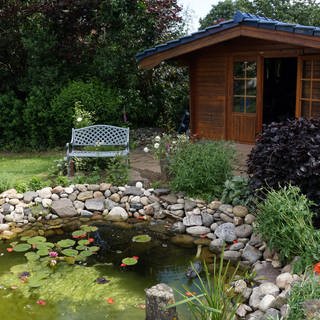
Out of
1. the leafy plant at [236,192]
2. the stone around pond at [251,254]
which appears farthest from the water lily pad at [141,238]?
the stone around pond at [251,254]

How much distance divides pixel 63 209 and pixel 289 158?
3549 mm

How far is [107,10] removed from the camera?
12086 millimetres

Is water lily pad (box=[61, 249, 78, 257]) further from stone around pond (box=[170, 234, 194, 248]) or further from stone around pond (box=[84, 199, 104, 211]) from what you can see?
stone around pond (box=[84, 199, 104, 211])

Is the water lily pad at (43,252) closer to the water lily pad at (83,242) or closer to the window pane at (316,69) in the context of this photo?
the water lily pad at (83,242)

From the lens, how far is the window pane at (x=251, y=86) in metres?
9.77

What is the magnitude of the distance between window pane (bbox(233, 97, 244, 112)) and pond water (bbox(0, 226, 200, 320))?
4.30m

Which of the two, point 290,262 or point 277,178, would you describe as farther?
point 277,178

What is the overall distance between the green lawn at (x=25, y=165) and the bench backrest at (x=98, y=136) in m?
0.88

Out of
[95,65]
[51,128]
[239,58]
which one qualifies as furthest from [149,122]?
[239,58]

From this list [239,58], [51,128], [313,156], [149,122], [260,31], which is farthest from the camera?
[149,122]

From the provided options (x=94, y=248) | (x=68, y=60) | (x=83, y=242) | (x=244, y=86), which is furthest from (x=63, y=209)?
(x=68, y=60)

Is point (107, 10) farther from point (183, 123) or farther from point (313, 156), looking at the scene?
point (313, 156)

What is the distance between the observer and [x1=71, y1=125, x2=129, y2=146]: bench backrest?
9352 mm

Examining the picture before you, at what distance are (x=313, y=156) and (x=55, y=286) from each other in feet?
10.7
